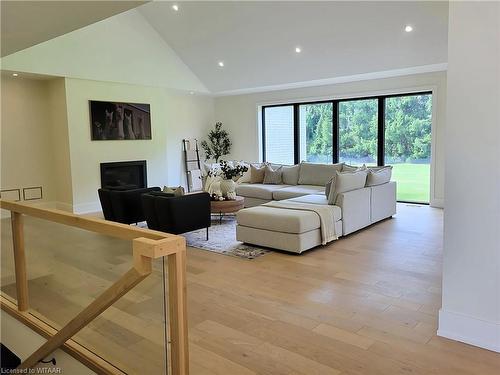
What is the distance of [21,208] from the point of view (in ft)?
10.4

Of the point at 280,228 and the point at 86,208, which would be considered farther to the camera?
the point at 86,208

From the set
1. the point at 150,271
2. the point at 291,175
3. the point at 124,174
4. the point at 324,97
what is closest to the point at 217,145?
the point at 124,174

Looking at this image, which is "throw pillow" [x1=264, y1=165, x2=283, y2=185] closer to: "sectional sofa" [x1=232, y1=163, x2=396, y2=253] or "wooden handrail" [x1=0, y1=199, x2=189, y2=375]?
"sectional sofa" [x1=232, y1=163, x2=396, y2=253]

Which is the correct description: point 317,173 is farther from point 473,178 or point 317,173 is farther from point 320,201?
point 473,178

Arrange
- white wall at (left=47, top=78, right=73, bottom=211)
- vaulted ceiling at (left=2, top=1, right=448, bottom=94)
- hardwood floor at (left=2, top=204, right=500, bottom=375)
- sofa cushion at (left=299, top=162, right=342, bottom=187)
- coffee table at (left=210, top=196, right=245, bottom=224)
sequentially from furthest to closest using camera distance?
white wall at (left=47, top=78, right=73, bottom=211) → sofa cushion at (left=299, top=162, right=342, bottom=187) → coffee table at (left=210, top=196, right=245, bottom=224) → vaulted ceiling at (left=2, top=1, right=448, bottom=94) → hardwood floor at (left=2, top=204, right=500, bottom=375)

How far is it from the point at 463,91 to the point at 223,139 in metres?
8.54

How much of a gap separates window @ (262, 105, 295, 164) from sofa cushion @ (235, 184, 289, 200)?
277 cm

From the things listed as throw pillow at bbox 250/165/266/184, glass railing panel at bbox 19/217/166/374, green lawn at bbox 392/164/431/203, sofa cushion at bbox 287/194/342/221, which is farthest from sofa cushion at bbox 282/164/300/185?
glass railing panel at bbox 19/217/166/374

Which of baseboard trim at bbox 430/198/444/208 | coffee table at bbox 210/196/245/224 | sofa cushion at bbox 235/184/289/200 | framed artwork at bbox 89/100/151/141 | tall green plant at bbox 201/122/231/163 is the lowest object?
baseboard trim at bbox 430/198/444/208

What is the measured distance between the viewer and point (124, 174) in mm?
8391

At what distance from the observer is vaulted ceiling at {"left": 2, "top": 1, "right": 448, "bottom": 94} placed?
5.39m

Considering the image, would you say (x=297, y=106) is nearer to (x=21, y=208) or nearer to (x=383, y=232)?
(x=383, y=232)

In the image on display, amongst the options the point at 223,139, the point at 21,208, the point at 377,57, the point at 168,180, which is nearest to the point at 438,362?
the point at 21,208

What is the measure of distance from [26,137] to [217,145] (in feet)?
15.2
